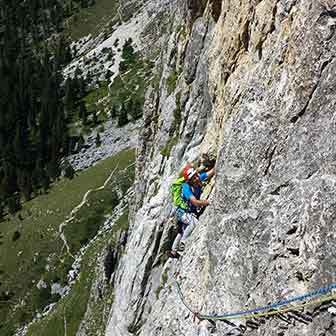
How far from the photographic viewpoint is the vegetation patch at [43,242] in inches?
3132

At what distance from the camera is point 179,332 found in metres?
18.2

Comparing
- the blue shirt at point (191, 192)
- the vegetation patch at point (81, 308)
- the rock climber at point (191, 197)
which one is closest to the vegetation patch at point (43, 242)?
the vegetation patch at point (81, 308)

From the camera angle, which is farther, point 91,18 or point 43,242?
point 91,18

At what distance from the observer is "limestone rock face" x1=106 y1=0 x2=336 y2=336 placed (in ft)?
41.8

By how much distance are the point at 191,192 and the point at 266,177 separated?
226 inches

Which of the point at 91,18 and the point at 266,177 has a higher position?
the point at 266,177

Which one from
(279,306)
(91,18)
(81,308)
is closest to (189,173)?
(279,306)

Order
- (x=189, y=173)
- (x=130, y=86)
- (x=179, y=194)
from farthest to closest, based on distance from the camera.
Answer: (x=130, y=86), (x=179, y=194), (x=189, y=173)

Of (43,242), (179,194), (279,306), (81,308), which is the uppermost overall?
(279,306)

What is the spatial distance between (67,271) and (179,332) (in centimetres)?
6249

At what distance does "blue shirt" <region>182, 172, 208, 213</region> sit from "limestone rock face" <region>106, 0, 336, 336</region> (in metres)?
1.08

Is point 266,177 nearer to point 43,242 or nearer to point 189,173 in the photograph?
point 189,173

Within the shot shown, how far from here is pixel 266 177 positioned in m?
15.0

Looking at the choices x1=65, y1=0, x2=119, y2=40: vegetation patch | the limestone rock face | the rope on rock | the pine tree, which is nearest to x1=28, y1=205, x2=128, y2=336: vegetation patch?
the limestone rock face
